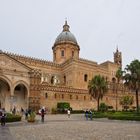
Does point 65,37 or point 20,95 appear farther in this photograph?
point 65,37

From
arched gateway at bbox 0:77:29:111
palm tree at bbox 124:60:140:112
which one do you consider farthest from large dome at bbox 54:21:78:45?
palm tree at bbox 124:60:140:112

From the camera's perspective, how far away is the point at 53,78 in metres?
58.7

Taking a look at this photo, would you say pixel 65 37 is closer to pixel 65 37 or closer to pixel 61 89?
pixel 65 37

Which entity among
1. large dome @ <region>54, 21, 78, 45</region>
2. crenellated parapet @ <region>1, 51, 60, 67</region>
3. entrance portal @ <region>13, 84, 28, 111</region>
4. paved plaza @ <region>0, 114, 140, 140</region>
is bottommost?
paved plaza @ <region>0, 114, 140, 140</region>

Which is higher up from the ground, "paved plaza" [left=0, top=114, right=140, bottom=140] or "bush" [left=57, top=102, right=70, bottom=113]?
"bush" [left=57, top=102, right=70, bottom=113]

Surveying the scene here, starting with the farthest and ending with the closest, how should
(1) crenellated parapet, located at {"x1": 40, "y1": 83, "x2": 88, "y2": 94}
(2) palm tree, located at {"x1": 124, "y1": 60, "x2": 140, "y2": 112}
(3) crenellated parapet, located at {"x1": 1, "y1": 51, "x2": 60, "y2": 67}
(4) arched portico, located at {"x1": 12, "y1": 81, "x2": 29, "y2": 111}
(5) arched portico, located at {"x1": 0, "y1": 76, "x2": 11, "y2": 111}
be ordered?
1. (3) crenellated parapet, located at {"x1": 1, "y1": 51, "x2": 60, "y2": 67}
2. (1) crenellated parapet, located at {"x1": 40, "y1": 83, "x2": 88, "y2": 94}
3. (4) arched portico, located at {"x1": 12, "y1": 81, "x2": 29, "y2": 111}
4. (5) arched portico, located at {"x1": 0, "y1": 76, "x2": 11, "y2": 111}
5. (2) palm tree, located at {"x1": 124, "y1": 60, "x2": 140, "y2": 112}

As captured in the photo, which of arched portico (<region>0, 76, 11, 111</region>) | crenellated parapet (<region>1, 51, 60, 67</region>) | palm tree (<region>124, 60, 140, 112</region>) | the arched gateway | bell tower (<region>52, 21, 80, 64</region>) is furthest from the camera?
bell tower (<region>52, 21, 80, 64</region>)

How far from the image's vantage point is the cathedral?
43219 millimetres

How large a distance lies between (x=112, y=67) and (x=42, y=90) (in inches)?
1011

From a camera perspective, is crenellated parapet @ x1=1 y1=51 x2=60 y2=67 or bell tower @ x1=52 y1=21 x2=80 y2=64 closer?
crenellated parapet @ x1=1 y1=51 x2=60 y2=67

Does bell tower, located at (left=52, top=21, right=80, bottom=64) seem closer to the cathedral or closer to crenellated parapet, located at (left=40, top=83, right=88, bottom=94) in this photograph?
the cathedral

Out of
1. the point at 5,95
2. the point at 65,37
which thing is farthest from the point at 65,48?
the point at 5,95

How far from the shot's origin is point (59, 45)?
6412 centimetres

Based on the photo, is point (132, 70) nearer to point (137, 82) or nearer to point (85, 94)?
point (137, 82)
